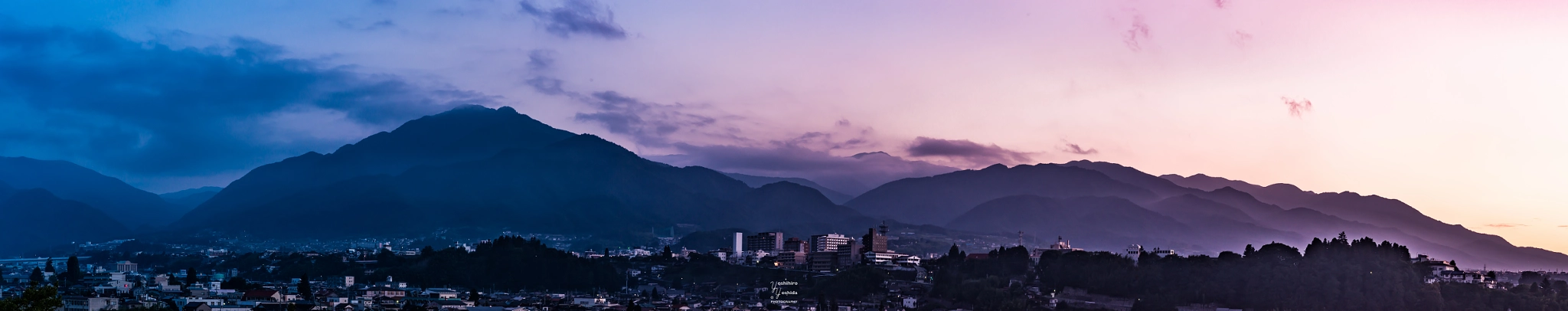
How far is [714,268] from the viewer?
66250 millimetres

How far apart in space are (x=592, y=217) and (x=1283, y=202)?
100 m

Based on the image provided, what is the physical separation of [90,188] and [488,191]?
5544 cm

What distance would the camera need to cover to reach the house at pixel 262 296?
4294 centimetres

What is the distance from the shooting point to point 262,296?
4350 centimetres

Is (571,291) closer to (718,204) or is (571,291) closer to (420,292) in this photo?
(420,292)

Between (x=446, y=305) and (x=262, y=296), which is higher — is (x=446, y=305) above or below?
below

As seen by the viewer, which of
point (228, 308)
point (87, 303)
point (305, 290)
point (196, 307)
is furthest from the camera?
point (305, 290)

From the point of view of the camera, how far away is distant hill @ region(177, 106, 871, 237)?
12294 centimetres

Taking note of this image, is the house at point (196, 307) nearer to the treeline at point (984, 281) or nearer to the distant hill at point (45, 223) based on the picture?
the treeline at point (984, 281)

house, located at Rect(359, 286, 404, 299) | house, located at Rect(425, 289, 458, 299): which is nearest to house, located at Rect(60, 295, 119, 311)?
house, located at Rect(359, 286, 404, 299)

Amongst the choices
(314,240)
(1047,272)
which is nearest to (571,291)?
(1047,272)

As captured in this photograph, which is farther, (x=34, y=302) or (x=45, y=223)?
(x=45, y=223)

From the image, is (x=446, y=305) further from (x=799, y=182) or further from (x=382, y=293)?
(x=799, y=182)

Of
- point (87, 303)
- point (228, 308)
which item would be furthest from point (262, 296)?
point (87, 303)
